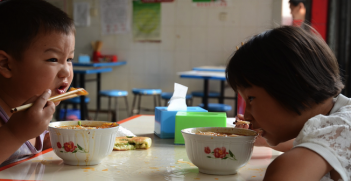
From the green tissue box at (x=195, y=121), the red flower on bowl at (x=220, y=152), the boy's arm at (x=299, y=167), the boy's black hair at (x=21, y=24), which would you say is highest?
the boy's black hair at (x=21, y=24)

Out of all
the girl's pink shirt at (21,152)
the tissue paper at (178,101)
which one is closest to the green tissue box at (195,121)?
the tissue paper at (178,101)

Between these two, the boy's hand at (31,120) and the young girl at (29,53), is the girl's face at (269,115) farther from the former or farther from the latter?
the young girl at (29,53)

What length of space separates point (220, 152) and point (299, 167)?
216 mm

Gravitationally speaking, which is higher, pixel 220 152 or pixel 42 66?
pixel 42 66

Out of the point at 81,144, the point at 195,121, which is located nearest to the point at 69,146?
the point at 81,144

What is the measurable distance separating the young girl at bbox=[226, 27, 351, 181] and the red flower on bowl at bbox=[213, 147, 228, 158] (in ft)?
0.39

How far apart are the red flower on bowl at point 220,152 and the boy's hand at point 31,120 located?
16.5 inches

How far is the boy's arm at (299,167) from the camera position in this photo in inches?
27.5

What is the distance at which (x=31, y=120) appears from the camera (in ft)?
2.78

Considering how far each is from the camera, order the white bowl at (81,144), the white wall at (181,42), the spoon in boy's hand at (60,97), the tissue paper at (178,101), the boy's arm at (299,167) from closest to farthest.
Answer: the boy's arm at (299,167), the spoon in boy's hand at (60,97), the white bowl at (81,144), the tissue paper at (178,101), the white wall at (181,42)

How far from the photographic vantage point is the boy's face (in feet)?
3.65

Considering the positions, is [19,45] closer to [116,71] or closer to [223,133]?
[223,133]

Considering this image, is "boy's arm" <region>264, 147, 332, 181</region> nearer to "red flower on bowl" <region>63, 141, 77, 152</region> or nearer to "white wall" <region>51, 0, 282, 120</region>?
"red flower on bowl" <region>63, 141, 77, 152</region>

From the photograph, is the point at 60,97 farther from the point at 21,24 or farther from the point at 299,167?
the point at 299,167
